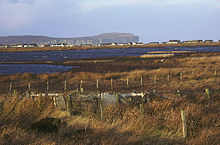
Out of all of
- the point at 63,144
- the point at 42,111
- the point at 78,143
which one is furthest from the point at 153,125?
the point at 42,111

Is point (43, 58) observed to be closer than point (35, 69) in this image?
No

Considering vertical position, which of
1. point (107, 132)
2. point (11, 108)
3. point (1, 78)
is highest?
point (11, 108)

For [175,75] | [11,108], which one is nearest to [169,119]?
[11,108]

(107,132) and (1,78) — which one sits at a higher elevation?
(107,132)

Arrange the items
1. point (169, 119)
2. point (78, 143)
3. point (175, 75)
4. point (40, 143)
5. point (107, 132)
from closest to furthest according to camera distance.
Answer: point (40, 143)
point (78, 143)
point (107, 132)
point (169, 119)
point (175, 75)

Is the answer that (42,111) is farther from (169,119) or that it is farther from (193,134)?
(193,134)

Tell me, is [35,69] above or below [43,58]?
above

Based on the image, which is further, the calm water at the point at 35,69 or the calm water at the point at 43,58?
the calm water at the point at 43,58

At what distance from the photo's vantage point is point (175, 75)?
33625 mm

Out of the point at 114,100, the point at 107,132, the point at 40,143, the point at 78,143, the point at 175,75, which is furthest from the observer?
the point at 175,75

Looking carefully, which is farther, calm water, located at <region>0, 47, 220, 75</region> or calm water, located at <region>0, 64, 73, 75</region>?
calm water, located at <region>0, 47, 220, 75</region>

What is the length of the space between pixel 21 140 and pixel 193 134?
15.9ft

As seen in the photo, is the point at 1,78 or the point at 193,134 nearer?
the point at 193,134

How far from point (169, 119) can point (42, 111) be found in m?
4.30
